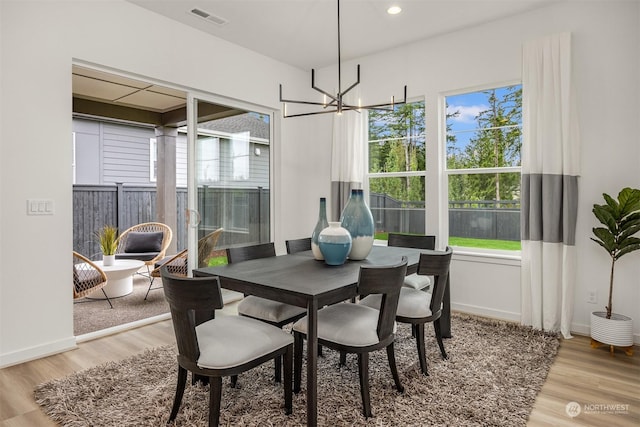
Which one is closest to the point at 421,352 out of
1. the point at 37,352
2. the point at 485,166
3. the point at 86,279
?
the point at 485,166

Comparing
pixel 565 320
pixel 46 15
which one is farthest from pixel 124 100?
pixel 565 320

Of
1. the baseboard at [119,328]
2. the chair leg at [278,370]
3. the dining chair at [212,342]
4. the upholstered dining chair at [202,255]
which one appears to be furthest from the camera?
the upholstered dining chair at [202,255]

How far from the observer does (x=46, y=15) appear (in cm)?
286

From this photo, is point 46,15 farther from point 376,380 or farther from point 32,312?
point 376,380

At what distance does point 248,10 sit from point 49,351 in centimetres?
331

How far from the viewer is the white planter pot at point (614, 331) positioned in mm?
2840

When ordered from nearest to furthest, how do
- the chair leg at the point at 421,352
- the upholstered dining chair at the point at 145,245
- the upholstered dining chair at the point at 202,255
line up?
the chair leg at the point at 421,352
the upholstered dining chair at the point at 202,255
the upholstered dining chair at the point at 145,245

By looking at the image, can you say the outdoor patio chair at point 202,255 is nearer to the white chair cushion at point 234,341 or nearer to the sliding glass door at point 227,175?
the sliding glass door at point 227,175

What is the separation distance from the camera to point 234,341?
189cm

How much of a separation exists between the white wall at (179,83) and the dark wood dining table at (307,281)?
1.46m

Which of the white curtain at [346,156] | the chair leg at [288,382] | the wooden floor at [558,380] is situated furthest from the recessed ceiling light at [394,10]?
the wooden floor at [558,380]

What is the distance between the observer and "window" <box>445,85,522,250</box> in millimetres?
3779

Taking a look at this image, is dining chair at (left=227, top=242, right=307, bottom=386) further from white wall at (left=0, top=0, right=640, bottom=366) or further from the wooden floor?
white wall at (left=0, top=0, right=640, bottom=366)

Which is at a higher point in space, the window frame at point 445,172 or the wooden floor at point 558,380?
the window frame at point 445,172
